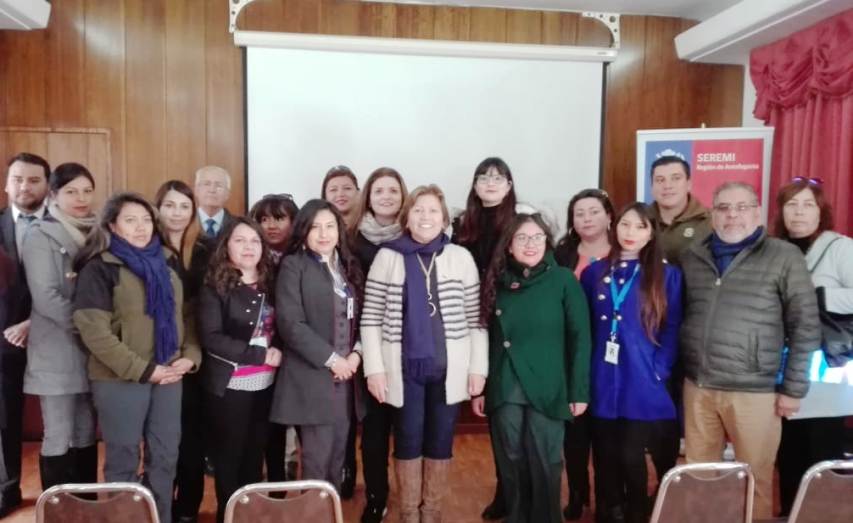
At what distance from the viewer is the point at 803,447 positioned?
8.48 feet

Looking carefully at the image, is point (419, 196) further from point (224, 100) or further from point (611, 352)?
point (224, 100)

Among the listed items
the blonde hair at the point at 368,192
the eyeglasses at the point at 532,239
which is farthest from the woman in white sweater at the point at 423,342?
the blonde hair at the point at 368,192

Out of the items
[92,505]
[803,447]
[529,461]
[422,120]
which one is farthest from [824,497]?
[422,120]

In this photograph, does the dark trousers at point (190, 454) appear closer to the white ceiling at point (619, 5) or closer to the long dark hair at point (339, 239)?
the long dark hair at point (339, 239)

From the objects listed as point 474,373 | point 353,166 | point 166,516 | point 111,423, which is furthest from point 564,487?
point 353,166

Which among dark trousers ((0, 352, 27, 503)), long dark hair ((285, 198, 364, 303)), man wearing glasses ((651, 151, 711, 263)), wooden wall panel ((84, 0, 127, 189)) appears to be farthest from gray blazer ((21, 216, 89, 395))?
man wearing glasses ((651, 151, 711, 263))

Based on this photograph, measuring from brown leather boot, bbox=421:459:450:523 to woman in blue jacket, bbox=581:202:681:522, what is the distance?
0.65 m

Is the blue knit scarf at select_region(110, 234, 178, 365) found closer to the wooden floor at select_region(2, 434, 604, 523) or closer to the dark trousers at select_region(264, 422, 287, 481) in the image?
the dark trousers at select_region(264, 422, 287, 481)

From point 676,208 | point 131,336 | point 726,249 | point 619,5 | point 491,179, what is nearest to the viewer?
point 131,336

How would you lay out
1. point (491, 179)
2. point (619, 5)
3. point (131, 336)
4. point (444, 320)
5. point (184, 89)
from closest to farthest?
1. point (131, 336)
2. point (444, 320)
3. point (491, 179)
4. point (184, 89)
5. point (619, 5)

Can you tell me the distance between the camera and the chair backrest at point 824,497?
153 cm

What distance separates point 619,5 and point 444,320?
2.96 m

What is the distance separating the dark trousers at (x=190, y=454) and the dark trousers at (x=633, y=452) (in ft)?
5.34

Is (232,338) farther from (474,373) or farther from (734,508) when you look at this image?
(734,508)
